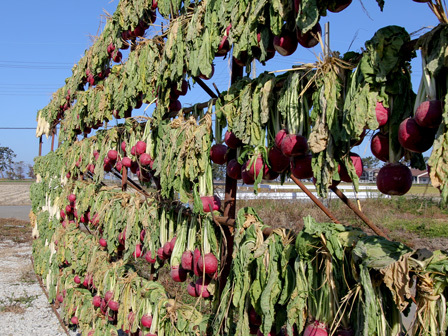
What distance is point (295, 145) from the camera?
5.02 ft

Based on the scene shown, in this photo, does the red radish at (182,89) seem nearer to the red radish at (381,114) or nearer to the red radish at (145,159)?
the red radish at (145,159)

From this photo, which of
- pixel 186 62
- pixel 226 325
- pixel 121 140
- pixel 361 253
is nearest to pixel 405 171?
pixel 361 253

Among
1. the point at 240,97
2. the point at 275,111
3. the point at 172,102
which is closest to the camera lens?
the point at 275,111

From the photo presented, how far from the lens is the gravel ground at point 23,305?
5.26 metres

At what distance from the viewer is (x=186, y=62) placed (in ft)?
8.41

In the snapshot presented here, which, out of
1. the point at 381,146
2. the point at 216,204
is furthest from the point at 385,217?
the point at 381,146

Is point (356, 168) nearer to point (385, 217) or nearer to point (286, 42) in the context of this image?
point (286, 42)

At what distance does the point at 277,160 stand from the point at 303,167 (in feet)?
0.70

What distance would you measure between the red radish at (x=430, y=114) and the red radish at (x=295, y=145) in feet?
1.72

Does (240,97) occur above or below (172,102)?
below

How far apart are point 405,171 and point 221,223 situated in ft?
4.07

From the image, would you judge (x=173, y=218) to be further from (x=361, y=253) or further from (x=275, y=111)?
(x=361, y=253)

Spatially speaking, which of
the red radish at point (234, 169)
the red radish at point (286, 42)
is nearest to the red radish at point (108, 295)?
the red radish at point (234, 169)

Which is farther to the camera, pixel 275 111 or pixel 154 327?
pixel 154 327
